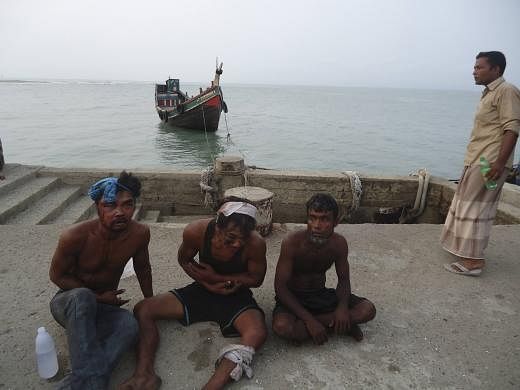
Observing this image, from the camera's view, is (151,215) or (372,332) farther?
(151,215)

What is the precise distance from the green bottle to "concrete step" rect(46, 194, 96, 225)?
5.00 metres

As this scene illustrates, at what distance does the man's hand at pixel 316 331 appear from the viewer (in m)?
2.32

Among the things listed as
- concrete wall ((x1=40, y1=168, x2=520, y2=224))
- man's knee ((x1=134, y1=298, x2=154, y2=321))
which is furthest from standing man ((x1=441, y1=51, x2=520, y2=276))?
man's knee ((x1=134, y1=298, x2=154, y2=321))

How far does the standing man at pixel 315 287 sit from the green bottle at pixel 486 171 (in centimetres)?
164

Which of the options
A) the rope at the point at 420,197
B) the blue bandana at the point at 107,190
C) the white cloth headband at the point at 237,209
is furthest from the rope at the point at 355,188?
the blue bandana at the point at 107,190

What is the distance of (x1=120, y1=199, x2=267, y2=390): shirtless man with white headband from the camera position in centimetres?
225

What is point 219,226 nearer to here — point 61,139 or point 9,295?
point 9,295

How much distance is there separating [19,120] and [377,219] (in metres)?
31.5

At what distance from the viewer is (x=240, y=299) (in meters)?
2.50

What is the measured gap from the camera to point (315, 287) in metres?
2.66

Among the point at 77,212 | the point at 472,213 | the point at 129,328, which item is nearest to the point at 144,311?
the point at 129,328

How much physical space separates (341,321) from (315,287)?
0.36m

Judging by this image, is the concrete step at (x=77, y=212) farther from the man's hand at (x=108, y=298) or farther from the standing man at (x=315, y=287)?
the standing man at (x=315, y=287)

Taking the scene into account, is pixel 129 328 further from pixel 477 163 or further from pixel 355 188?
pixel 355 188
